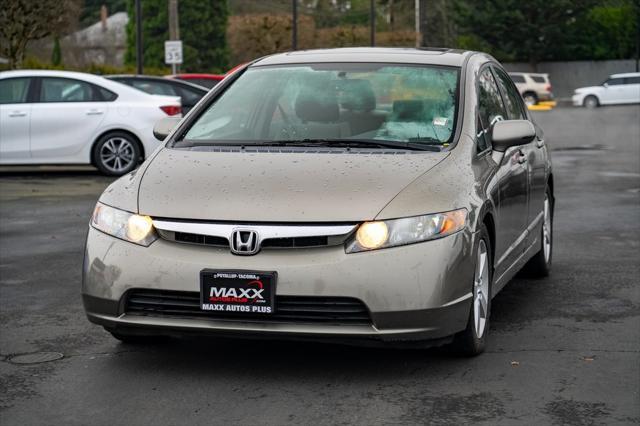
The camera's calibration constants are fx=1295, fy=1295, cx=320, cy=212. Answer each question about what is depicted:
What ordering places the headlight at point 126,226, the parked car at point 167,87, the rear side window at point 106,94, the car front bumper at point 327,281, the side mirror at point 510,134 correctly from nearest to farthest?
the car front bumper at point 327,281, the headlight at point 126,226, the side mirror at point 510,134, the rear side window at point 106,94, the parked car at point 167,87

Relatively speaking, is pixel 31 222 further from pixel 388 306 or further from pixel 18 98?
pixel 388 306

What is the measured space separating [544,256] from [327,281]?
3.59m

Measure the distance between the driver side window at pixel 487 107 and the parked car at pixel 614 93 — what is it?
54.4m

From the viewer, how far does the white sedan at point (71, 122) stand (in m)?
17.6

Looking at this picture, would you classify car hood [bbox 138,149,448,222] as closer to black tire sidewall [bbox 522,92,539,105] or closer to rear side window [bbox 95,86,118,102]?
rear side window [bbox 95,86,118,102]

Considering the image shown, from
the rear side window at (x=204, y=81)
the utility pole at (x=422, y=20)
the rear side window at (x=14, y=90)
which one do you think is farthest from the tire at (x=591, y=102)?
the rear side window at (x=14, y=90)

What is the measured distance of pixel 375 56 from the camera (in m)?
7.39

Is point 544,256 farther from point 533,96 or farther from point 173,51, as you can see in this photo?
point 533,96

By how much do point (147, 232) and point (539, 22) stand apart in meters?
74.7

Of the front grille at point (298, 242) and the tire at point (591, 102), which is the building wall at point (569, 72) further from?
the front grille at point (298, 242)

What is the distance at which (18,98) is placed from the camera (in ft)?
58.4

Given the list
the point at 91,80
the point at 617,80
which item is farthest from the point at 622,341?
the point at 617,80

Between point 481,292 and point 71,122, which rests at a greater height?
point 481,292

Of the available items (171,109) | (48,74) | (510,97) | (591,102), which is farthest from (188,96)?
(591,102)
